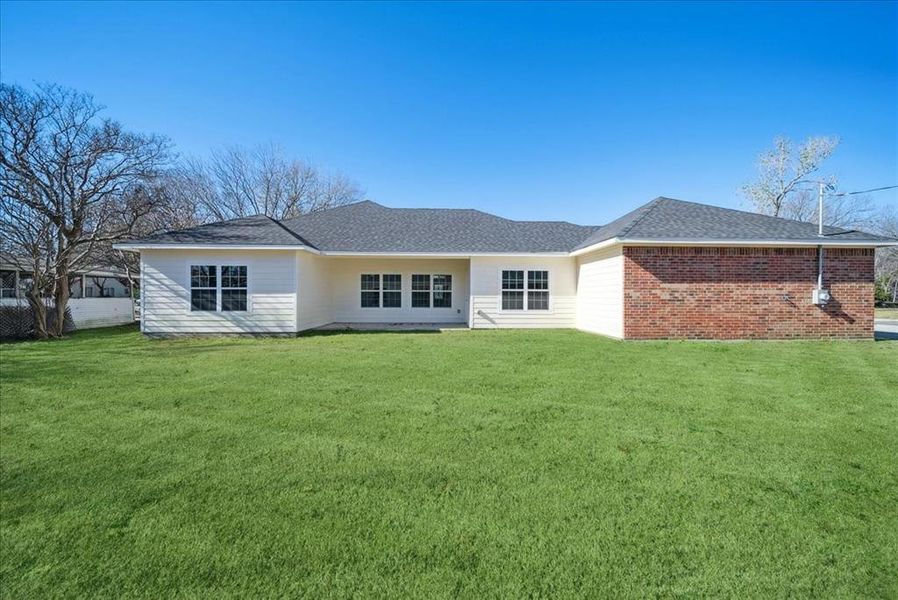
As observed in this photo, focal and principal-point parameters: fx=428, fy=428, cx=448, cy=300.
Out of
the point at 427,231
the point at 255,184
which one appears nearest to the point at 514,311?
the point at 427,231

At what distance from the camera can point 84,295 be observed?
22.9 m

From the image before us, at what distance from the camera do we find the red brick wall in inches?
461

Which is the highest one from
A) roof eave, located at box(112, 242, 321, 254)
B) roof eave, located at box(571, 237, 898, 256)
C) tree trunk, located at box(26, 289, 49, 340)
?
roof eave, located at box(571, 237, 898, 256)

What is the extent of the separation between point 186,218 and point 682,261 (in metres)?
28.5

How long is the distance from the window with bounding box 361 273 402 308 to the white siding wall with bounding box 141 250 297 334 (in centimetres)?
423

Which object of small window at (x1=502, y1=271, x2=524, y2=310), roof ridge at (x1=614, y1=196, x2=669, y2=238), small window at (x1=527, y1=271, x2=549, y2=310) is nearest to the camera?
roof ridge at (x1=614, y1=196, x2=669, y2=238)

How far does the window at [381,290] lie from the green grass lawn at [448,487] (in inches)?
395

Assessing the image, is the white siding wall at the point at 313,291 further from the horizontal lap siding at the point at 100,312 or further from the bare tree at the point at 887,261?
the bare tree at the point at 887,261

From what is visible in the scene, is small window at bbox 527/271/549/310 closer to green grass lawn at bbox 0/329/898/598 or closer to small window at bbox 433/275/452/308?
small window at bbox 433/275/452/308

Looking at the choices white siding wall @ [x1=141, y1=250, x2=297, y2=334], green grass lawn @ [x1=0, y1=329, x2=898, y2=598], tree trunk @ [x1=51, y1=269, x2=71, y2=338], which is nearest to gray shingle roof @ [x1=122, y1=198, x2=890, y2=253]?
white siding wall @ [x1=141, y1=250, x2=297, y2=334]

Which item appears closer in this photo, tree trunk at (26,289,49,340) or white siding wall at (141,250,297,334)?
white siding wall at (141,250,297,334)

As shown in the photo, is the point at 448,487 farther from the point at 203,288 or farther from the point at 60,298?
the point at 60,298

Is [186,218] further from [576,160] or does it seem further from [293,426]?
[293,426]

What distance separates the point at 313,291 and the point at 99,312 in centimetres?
1289
